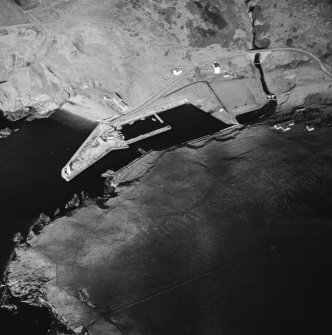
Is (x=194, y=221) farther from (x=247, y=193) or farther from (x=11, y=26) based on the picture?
(x=11, y=26)

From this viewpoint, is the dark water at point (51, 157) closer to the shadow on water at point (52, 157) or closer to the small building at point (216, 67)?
the shadow on water at point (52, 157)

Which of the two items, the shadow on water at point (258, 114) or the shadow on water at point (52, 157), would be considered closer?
the shadow on water at point (52, 157)

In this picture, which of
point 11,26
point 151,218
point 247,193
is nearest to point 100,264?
point 151,218

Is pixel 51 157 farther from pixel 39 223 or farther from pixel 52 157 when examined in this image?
pixel 39 223

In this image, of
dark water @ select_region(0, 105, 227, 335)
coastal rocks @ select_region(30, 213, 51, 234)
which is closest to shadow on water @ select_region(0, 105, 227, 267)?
dark water @ select_region(0, 105, 227, 335)

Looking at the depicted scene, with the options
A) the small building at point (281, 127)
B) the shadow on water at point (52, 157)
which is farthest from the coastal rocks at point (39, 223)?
the small building at point (281, 127)

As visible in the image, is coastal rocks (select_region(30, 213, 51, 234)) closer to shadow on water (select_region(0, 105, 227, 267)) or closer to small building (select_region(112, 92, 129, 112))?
shadow on water (select_region(0, 105, 227, 267))

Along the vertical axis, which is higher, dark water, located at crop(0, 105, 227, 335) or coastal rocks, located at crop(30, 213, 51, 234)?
dark water, located at crop(0, 105, 227, 335)

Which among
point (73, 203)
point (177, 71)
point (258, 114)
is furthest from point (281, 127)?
point (73, 203)
